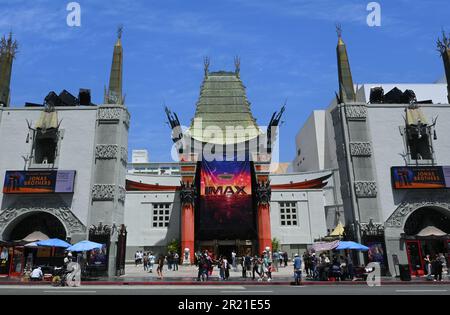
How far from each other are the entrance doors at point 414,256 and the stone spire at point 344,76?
11045 millimetres

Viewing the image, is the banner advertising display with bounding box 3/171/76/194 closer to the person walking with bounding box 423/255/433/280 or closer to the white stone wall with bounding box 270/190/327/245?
the person walking with bounding box 423/255/433/280

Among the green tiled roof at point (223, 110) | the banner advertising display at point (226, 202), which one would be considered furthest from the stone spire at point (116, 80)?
the green tiled roof at point (223, 110)

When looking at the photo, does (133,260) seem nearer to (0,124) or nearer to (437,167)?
(0,124)

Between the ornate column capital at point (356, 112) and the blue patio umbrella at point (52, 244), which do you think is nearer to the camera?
the blue patio umbrella at point (52, 244)

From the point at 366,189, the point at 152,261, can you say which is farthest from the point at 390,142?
the point at 152,261

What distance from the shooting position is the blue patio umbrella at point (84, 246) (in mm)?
21453

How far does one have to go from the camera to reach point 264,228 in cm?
3969

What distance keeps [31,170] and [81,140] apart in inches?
155

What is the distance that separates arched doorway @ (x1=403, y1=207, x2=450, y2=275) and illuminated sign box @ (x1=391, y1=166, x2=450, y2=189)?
1888mm

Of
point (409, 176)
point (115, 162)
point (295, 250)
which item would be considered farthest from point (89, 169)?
point (295, 250)

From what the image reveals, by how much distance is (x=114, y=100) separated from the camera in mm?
27281

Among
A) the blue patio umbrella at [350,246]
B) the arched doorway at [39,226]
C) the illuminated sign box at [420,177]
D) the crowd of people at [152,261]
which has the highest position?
the illuminated sign box at [420,177]

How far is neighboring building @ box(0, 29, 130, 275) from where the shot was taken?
24.4 meters

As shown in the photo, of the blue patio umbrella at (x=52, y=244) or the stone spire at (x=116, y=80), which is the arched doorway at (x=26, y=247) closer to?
the blue patio umbrella at (x=52, y=244)
